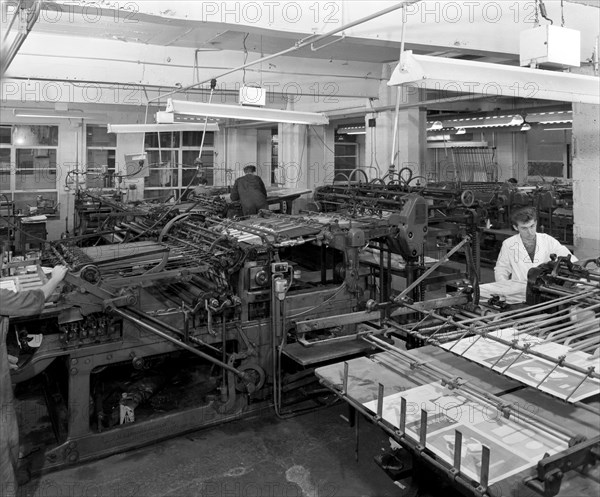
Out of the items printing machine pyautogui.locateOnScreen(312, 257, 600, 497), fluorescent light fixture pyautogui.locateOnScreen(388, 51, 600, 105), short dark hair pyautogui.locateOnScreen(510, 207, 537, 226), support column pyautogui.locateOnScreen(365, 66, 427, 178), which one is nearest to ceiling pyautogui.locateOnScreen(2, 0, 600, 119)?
support column pyautogui.locateOnScreen(365, 66, 427, 178)

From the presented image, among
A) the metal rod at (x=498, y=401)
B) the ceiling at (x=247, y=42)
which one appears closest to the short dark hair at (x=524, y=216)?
the ceiling at (x=247, y=42)

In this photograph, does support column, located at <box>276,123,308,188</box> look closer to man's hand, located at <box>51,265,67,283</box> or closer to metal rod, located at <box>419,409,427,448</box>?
man's hand, located at <box>51,265,67,283</box>

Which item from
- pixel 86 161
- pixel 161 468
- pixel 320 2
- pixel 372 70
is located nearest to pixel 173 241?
pixel 161 468

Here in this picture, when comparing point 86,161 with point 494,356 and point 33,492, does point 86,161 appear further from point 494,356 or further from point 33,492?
point 494,356

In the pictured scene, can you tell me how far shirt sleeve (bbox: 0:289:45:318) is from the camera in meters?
2.49

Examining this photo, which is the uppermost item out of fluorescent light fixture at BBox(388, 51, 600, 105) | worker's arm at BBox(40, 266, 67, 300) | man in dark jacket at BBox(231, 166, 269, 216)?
fluorescent light fixture at BBox(388, 51, 600, 105)

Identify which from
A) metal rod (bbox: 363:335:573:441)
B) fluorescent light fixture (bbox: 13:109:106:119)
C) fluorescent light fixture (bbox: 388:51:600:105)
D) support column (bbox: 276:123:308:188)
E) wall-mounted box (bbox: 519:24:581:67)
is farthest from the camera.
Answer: support column (bbox: 276:123:308:188)

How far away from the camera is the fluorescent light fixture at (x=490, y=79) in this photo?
97.0 inches

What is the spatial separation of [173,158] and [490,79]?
12.1 m

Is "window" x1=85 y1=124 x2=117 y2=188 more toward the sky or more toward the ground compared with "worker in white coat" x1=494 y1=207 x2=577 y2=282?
more toward the sky

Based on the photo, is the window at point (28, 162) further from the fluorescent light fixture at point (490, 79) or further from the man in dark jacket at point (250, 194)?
the fluorescent light fixture at point (490, 79)

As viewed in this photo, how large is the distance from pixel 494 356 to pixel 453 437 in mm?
504

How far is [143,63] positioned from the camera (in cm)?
647

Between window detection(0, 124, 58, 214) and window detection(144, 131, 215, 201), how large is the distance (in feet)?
7.05
